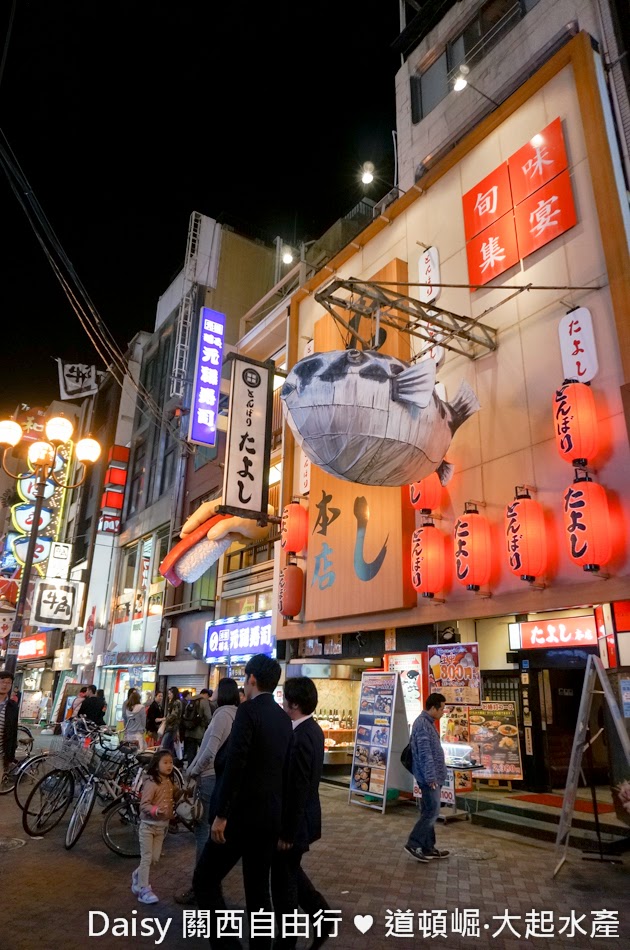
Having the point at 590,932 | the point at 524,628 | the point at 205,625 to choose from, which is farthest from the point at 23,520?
the point at 590,932

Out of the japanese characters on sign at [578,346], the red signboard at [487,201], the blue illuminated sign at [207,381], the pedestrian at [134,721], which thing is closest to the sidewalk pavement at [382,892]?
the pedestrian at [134,721]

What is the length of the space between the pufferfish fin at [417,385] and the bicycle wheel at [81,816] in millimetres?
6708

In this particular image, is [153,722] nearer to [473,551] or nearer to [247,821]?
[473,551]

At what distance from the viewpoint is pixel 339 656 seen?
44.5 ft

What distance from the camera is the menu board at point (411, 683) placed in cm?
1110

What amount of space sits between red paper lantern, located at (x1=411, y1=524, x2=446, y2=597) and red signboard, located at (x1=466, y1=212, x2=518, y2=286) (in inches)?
192

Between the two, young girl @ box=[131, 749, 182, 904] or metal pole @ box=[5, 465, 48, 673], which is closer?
young girl @ box=[131, 749, 182, 904]

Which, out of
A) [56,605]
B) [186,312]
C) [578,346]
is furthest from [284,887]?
[186,312]

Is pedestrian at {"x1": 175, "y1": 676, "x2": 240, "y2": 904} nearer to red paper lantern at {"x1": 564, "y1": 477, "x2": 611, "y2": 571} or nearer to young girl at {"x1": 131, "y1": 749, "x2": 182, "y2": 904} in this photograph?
young girl at {"x1": 131, "y1": 749, "x2": 182, "y2": 904}

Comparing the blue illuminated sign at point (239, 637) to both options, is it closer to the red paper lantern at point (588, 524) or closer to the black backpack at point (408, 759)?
the black backpack at point (408, 759)

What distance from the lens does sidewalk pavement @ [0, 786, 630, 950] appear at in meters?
4.93

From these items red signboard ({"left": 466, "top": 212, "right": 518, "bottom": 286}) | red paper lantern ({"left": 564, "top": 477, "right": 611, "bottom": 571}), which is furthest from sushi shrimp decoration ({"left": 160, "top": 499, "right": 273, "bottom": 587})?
red paper lantern ({"left": 564, "top": 477, "right": 611, "bottom": 571})

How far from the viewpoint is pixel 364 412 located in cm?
867

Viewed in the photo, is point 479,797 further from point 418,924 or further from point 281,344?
point 281,344
